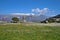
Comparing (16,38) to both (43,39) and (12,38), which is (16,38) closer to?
(12,38)

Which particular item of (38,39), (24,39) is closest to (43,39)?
(38,39)

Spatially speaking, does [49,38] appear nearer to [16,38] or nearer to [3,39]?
[16,38]

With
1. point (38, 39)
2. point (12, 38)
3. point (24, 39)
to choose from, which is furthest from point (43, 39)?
point (12, 38)

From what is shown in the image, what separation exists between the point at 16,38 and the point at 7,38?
47.6 inches

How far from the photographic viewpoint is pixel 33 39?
20.0 meters

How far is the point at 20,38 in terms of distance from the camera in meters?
20.6

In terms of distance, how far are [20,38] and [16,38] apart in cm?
56

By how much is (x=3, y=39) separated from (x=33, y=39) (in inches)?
155

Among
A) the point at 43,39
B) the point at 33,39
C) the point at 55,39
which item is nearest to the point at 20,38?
the point at 33,39

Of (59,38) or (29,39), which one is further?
(59,38)

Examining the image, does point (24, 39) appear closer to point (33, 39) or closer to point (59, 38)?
point (33, 39)

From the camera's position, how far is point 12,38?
20.2 meters

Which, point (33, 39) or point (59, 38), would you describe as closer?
point (33, 39)

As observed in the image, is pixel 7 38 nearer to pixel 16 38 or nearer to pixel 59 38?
pixel 16 38
